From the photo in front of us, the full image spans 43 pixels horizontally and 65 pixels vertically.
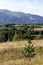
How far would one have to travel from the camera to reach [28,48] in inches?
851


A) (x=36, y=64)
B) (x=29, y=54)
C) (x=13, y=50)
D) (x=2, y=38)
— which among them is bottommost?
(x=2, y=38)

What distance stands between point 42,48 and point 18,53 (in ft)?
14.0

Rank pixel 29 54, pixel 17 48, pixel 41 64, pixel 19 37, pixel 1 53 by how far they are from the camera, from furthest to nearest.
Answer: pixel 19 37 < pixel 17 48 < pixel 1 53 < pixel 29 54 < pixel 41 64

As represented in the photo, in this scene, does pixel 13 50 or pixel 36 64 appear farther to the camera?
pixel 13 50

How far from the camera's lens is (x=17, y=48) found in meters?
35.8

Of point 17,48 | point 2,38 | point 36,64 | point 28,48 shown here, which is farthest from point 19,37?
point 36,64

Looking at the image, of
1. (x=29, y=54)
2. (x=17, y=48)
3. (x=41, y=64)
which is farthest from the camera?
(x=17, y=48)

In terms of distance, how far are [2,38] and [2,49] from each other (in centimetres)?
5379

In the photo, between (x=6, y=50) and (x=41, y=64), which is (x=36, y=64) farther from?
(x=6, y=50)

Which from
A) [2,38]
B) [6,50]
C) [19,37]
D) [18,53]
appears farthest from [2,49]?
[2,38]

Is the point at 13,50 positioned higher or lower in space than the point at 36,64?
lower

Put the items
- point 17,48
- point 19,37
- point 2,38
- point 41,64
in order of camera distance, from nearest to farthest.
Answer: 1. point 41,64
2. point 17,48
3. point 19,37
4. point 2,38

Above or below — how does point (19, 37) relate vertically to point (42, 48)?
below

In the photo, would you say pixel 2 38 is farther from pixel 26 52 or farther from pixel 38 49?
pixel 26 52
